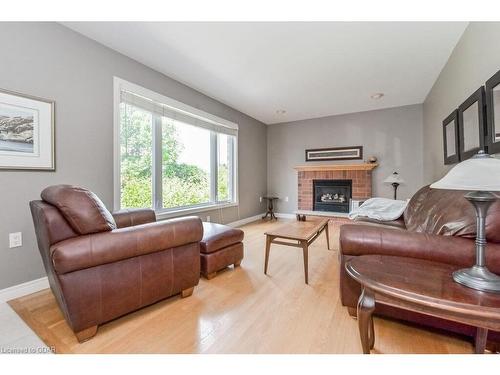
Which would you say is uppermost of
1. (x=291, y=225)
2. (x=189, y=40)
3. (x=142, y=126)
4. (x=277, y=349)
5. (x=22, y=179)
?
(x=189, y=40)

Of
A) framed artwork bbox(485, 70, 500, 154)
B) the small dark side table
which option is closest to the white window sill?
the small dark side table

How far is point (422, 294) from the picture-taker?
0.93m

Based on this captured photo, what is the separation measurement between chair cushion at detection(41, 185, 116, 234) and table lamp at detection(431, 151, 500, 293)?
1.81m

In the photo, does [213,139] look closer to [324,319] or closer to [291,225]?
[291,225]

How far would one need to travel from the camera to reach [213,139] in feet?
13.3

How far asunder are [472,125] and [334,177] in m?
2.92

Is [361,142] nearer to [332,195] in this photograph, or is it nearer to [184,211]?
[332,195]

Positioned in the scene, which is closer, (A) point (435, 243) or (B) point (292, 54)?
(A) point (435, 243)

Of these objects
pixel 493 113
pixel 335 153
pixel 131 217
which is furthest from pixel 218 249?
pixel 335 153

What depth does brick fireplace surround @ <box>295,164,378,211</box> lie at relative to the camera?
4.64 meters

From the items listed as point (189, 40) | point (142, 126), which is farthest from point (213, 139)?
point (189, 40)

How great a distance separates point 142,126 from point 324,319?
9.38ft

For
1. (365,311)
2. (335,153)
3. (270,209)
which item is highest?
(335,153)
